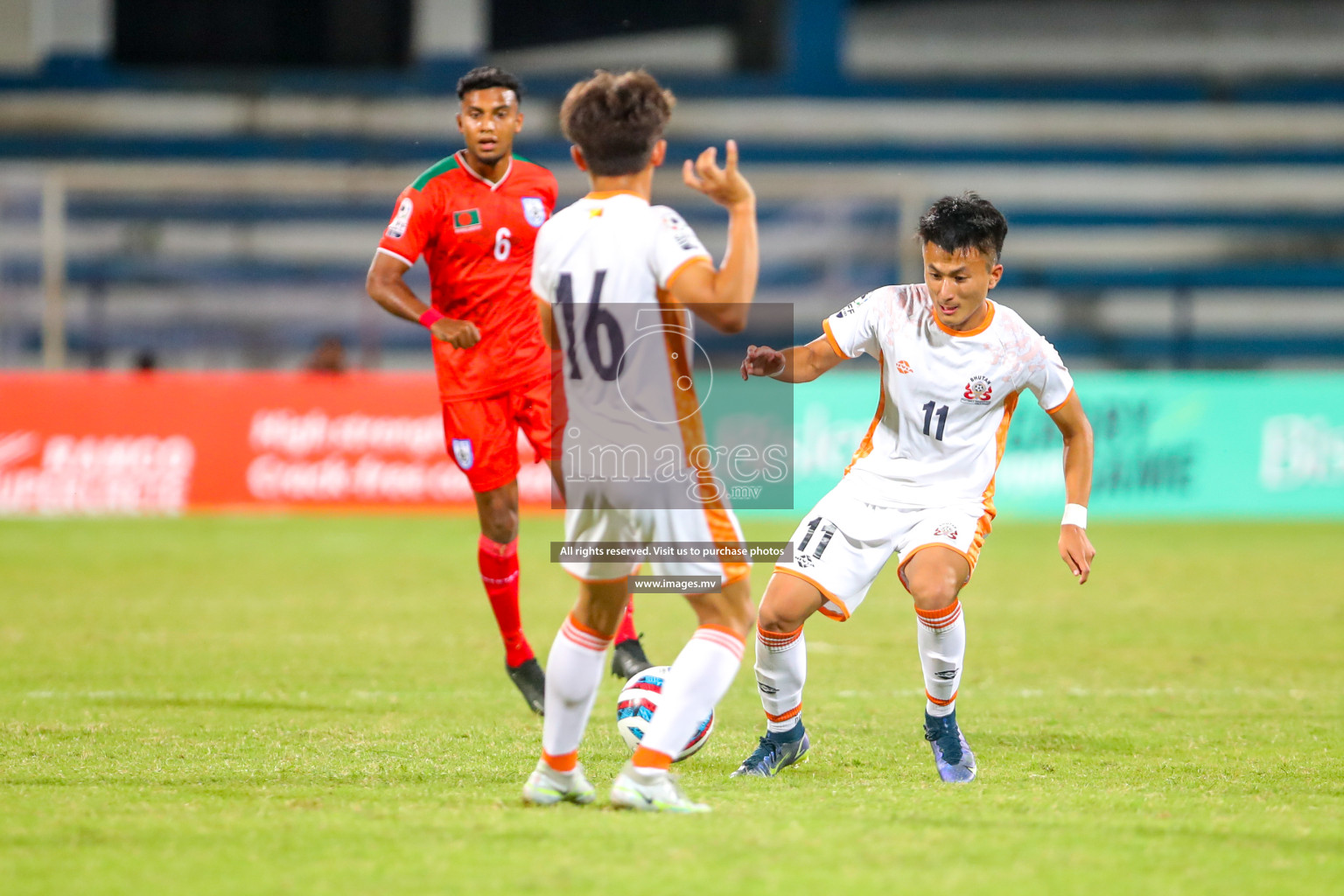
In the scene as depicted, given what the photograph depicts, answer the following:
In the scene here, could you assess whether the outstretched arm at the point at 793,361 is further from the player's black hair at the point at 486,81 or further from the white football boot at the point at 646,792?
the player's black hair at the point at 486,81

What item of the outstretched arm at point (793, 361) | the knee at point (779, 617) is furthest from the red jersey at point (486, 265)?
the knee at point (779, 617)

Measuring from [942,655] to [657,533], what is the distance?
4.75 ft

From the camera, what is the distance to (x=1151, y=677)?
23.5 feet

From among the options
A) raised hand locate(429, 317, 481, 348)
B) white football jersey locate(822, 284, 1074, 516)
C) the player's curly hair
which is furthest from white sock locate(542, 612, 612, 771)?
raised hand locate(429, 317, 481, 348)

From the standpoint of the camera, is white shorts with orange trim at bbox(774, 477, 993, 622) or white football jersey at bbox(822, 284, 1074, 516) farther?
white football jersey at bbox(822, 284, 1074, 516)

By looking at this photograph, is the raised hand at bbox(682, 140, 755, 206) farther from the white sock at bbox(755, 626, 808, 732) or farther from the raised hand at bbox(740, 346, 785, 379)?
the white sock at bbox(755, 626, 808, 732)

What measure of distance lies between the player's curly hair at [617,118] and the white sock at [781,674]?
170 centimetres

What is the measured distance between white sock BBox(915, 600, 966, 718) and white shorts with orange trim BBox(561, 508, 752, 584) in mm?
1096

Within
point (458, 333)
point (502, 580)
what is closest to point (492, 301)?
point (458, 333)

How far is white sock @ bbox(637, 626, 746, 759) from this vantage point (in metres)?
4.06

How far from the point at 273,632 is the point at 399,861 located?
5.05m

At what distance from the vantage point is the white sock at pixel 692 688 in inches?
160

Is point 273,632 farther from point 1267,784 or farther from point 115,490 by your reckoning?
point 115,490

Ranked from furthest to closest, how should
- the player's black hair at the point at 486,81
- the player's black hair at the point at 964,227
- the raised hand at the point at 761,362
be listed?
the player's black hair at the point at 486,81
the player's black hair at the point at 964,227
the raised hand at the point at 761,362
